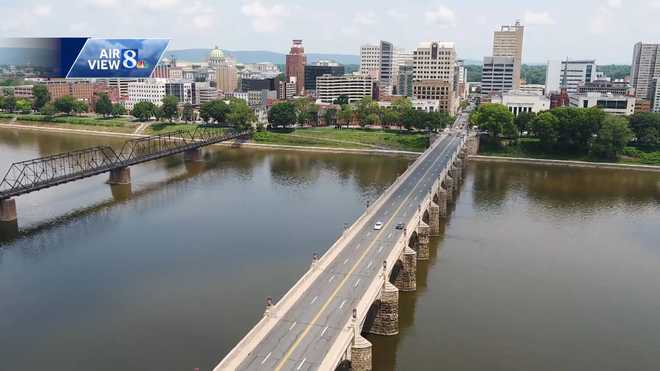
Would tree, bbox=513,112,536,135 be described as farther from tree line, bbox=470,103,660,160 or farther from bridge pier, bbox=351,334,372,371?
bridge pier, bbox=351,334,372,371

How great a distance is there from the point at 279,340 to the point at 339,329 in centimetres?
461

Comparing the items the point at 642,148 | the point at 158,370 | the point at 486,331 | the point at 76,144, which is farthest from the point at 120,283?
the point at 642,148

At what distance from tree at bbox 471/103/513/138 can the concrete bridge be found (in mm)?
79484

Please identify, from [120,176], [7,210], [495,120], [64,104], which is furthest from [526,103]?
[64,104]

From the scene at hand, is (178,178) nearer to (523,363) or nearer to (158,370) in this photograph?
(158,370)

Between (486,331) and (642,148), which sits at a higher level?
(642,148)

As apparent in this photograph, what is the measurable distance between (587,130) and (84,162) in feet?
389

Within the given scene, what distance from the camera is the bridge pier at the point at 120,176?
101m

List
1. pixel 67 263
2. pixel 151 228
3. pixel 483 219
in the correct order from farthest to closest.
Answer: pixel 483 219
pixel 151 228
pixel 67 263

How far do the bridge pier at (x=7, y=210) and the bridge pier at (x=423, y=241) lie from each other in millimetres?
56397

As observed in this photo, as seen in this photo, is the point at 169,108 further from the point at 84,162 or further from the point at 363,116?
the point at 84,162

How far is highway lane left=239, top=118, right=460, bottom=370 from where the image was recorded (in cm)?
3588

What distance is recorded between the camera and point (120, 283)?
55594 mm

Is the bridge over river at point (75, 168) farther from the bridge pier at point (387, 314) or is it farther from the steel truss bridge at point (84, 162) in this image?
the bridge pier at point (387, 314)
